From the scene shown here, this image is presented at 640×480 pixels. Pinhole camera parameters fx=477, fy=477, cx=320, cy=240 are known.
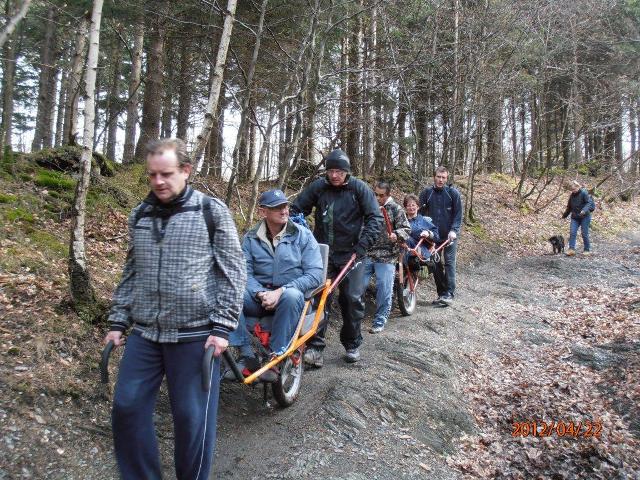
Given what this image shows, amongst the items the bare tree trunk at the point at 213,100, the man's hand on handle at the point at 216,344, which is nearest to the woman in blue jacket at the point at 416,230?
the bare tree trunk at the point at 213,100

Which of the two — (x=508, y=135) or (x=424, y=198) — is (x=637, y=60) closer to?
(x=508, y=135)

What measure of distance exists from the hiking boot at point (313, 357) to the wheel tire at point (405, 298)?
281cm

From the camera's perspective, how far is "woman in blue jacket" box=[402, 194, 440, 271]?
8312mm

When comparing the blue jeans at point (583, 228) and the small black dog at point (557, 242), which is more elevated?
the blue jeans at point (583, 228)

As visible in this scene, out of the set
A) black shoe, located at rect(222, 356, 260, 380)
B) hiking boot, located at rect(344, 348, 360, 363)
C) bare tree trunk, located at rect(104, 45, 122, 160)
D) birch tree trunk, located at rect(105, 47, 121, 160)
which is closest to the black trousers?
hiking boot, located at rect(344, 348, 360, 363)

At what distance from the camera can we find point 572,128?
2248cm

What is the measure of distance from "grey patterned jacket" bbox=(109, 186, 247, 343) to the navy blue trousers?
0.10 meters

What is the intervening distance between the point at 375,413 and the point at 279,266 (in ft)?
5.72

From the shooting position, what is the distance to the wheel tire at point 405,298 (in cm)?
800

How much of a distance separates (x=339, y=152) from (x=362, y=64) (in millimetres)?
7347

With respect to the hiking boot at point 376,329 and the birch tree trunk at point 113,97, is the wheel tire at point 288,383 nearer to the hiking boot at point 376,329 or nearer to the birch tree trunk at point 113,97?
the hiking boot at point 376,329

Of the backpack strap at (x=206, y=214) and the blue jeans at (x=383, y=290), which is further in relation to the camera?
the blue jeans at (x=383, y=290)

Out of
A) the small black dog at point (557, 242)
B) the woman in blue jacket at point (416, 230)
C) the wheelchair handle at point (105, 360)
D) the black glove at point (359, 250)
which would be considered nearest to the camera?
the wheelchair handle at point (105, 360)

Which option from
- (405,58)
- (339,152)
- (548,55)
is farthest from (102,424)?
(548,55)
